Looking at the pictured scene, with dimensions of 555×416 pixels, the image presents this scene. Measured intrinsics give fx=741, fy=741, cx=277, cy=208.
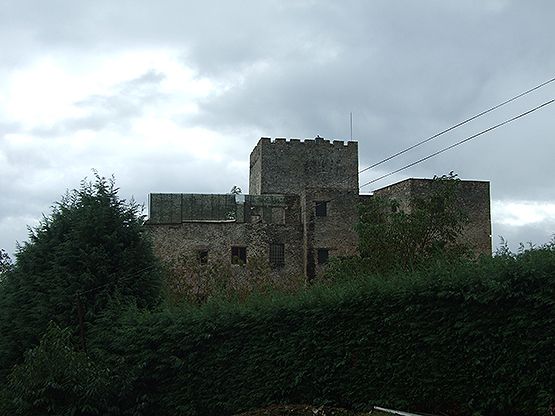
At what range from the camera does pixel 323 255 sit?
130 feet

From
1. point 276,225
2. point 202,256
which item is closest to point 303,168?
point 276,225

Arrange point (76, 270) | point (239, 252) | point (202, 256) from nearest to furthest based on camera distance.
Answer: point (76, 270)
point (202, 256)
point (239, 252)

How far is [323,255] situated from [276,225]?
9.79ft

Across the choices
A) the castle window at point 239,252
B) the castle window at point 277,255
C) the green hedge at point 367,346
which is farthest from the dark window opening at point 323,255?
the green hedge at point 367,346

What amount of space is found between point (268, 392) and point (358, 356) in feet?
8.29

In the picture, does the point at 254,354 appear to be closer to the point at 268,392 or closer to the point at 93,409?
the point at 268,392

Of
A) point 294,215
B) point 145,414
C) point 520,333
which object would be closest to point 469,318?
point 520,333

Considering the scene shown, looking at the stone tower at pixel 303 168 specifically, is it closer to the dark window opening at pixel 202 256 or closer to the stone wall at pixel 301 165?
the stone wall at pixel 301 165

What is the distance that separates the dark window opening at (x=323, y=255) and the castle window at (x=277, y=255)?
1.96 metres

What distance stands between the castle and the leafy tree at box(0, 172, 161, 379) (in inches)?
508

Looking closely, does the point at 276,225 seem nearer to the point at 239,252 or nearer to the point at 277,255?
the point at 277,255

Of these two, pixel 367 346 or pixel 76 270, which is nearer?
pixel 367 346

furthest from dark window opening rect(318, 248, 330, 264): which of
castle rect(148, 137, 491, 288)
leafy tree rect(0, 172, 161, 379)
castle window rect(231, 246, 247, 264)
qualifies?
leafy tree rect(0, 172, 161, 379)

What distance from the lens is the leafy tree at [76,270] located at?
2020 centimetres
